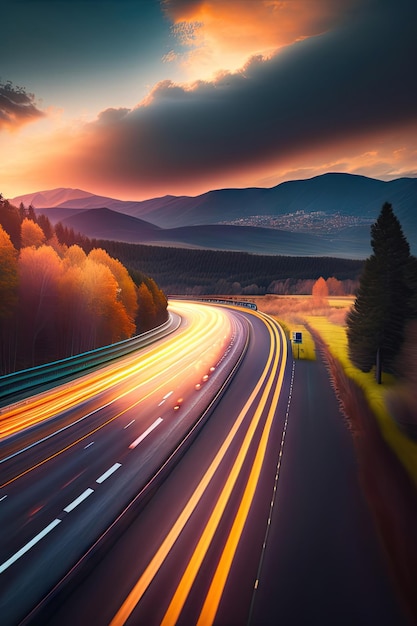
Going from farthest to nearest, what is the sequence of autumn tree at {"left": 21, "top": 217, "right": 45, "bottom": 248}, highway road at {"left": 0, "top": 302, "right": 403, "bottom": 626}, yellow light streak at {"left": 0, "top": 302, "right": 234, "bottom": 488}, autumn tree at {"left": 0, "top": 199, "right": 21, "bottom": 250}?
autumn tree at {"left": 0, "top": 199, "right": 21, "bottom": 250} < autumn tree at {"left": 21, "top": 217, "right": 45, "bottom": 248} < yellow light streak at {"left": 0, "top": 302, "right": 234, "bottom": 488} < highway road at {"left": 0, "top": 302, "right": 403, "bottom": 626}

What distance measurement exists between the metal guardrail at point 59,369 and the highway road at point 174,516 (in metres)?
1.60

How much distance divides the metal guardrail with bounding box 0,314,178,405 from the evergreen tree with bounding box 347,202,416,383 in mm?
17414

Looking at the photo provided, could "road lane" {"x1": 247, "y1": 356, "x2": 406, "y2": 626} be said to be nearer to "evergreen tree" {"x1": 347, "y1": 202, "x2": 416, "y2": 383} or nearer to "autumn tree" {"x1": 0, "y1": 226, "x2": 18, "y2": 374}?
"evergreen tree" {"x1": 347, "y1": 202, "x2": 416, "y2": 383}

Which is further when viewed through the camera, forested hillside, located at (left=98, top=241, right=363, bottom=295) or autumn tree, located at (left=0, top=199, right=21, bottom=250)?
forested hillside, located at (left=98, top=241, right=363, bottom=295)

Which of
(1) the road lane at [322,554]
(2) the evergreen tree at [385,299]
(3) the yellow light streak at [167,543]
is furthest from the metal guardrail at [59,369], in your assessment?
(2) the evergreen tree at [385,299]

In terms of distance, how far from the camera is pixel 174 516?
29.5 ft

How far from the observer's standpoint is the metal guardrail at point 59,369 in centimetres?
1733

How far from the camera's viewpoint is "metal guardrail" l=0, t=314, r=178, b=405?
17328 millimetres

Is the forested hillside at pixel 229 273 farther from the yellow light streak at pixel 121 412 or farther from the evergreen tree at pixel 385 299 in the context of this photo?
the yellow light streak at pixel 121 412

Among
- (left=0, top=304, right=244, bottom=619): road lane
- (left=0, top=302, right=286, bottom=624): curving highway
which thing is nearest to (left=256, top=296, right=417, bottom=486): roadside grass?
(left=0, top=302, right=286, bottom=624): curving highway

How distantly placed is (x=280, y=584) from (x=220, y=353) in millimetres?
23728

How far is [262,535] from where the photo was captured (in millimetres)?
8375

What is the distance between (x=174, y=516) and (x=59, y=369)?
47.6 ft

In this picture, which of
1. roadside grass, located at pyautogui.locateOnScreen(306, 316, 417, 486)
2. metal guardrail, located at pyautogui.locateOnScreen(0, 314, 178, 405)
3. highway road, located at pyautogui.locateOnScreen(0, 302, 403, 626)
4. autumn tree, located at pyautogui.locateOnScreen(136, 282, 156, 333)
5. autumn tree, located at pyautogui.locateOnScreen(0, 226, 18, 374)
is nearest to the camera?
highway road, located at pyautogui.locateOnScreen(0, 302, 403, 626)
